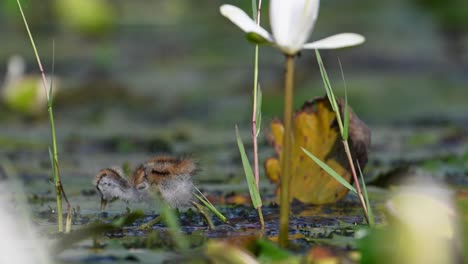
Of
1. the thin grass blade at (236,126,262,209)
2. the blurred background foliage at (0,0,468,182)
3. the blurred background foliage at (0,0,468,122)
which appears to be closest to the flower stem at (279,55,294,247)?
the thin grass blade at (236,126,262,209)

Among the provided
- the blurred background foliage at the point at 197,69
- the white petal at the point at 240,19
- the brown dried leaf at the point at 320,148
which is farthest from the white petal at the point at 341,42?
the blurred background foliage at the point at 197,69

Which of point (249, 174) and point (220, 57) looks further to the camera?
point (220, 57)

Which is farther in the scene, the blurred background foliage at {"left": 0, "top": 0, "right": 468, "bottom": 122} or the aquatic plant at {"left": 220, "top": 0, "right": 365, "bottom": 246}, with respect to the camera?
the blurred background foliage at {"left": 0, "top": 0, "right": 468, "bottom": 122}

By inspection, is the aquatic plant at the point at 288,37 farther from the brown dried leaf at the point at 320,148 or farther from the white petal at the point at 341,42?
the brown dried leaf at the point at 320,148

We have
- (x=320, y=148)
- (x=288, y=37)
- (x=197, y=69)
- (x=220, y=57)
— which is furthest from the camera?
(x=220, y=57)

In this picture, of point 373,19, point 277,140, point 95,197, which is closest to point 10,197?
point 95,197

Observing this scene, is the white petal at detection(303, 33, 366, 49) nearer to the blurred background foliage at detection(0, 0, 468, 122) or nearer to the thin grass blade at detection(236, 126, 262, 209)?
the thin grass blade at detection(236, 126, 262, 209)

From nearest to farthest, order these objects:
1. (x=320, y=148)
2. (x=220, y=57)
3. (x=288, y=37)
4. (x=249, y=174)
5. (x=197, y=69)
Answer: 1. (x=288, y=37)
2. (x=249, y=174)
3. (x=320, y=148)
4. (x=197, y=69)
5. (x=220, y=57)

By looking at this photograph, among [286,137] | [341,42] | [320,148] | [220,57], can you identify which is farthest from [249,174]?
[220,57]

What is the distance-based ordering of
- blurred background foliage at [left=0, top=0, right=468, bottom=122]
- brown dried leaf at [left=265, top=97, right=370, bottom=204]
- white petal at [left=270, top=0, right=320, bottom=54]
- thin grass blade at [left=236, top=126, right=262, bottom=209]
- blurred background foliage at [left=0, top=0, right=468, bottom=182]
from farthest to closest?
1. blurred background foliage at [left=0, top=0, right=468, bottom=122]
2. blurred background foliage at [left=0, top=0, right=468, bottom=182]
3. brown dried leaf at [left=265, top=97, right=370, bottom=204]
4. thin grass blade at [left=236, top=126, right=262, bottom=209]
5. white petal at [left=270, top=0, right=320, bottom=54]

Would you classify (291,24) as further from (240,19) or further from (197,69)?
(197,69)
